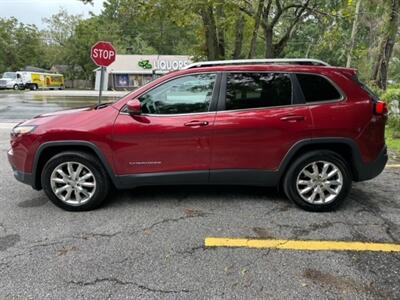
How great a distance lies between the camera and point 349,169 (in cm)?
419

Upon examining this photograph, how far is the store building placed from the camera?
44.3m

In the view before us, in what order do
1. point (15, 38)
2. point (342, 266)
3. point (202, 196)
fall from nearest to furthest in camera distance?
point (342, 266)
point (202, 196)
point (15, 38)

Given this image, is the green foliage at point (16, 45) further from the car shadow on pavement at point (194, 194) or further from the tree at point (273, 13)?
the car shadow on pavement at point (194, 194)

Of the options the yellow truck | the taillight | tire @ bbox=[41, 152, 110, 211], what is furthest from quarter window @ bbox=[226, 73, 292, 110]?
the yellow truck

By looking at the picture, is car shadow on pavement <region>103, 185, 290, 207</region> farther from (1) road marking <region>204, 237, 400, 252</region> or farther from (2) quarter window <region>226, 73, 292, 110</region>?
(2) quarter window <region>226, 73, 292, 110</region>

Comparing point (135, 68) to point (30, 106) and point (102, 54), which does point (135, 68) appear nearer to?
A: point (30, 106)

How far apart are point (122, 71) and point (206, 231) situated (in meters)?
44.9

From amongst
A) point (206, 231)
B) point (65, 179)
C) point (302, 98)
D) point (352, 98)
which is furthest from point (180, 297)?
point (352, 98)

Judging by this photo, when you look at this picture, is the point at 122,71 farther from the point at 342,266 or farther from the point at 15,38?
the point at 342,266

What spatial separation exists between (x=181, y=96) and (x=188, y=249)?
1715mm

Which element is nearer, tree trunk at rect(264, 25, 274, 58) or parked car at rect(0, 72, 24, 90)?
tree trunk at rect(264, 25, 274, 58)

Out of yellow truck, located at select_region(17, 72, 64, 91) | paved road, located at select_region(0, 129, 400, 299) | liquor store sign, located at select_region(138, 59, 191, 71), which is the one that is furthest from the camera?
liquor store sign, located at select_region(138, 59, 191, 71)

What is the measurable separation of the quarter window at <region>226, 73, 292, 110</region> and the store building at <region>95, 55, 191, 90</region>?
40.2 metres

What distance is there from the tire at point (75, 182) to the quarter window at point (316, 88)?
2476 millimetres
